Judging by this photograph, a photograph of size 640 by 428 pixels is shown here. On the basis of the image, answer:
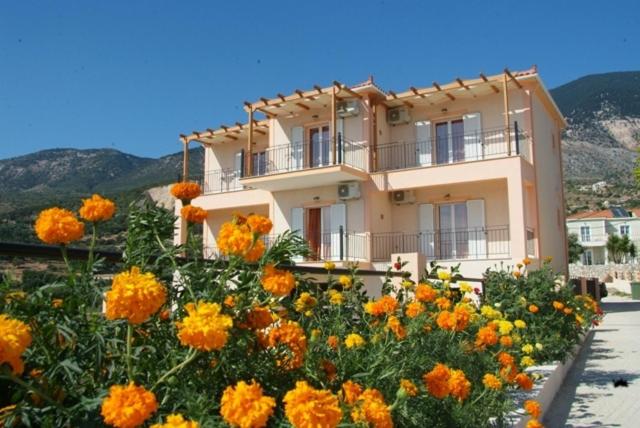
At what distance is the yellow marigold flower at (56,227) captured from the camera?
5.72 ft

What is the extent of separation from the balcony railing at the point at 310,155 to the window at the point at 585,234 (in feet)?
183

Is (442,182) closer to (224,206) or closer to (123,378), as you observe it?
(224,206)

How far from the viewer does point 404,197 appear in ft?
60.8

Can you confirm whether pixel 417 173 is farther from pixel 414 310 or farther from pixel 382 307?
pixel 382 307

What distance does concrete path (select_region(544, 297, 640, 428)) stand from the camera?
197 inches

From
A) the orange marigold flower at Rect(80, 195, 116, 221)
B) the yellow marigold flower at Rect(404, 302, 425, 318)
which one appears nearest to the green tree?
the yellow marigold flower at Rect(404, 302, 425, 318)

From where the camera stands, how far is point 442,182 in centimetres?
1684

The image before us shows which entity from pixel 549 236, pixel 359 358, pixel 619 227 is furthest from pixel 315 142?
pixel 619 227

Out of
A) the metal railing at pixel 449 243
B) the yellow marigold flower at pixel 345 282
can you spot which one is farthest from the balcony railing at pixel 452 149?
the yellow marigold flower at pixel 345 282

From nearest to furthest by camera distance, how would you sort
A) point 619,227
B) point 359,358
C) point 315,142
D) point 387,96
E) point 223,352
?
point 223,352 → point 359,358 → point 387,96 → point 315,142 → point 619,227

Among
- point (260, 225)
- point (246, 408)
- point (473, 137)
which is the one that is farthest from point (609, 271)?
point (246, 408)

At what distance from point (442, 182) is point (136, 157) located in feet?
283

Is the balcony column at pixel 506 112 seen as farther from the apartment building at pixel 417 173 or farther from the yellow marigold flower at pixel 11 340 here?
the yellow marigold flower at pixel 11 340

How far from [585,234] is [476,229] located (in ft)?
183
